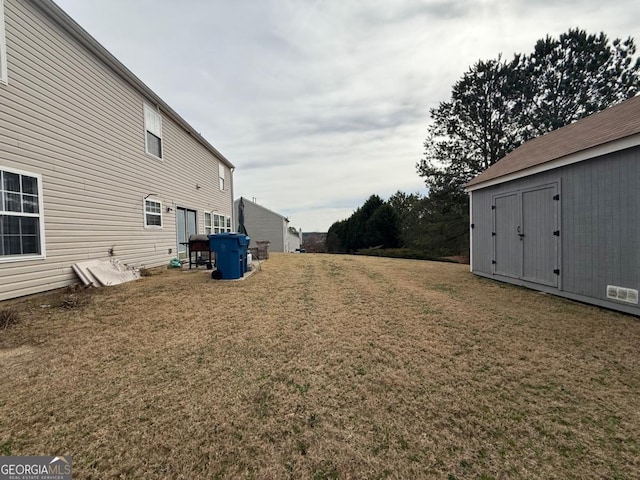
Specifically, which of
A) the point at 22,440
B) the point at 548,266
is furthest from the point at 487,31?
the point at 22,440

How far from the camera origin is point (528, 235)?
618cm

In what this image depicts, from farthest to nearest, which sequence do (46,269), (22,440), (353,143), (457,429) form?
(353,143) < (46,269) < (457,429) < (22,440)

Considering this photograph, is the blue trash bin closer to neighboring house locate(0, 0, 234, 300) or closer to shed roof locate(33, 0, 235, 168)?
neighboring house locate(0, 0, 234, 300)

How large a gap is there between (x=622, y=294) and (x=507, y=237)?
2.62 meters

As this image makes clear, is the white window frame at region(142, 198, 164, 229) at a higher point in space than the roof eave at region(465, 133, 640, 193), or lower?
lower

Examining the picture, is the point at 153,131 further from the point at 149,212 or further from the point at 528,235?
the point at 528,235

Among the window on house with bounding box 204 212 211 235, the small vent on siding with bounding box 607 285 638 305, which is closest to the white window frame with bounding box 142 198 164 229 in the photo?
the window on house with bounding box 204 212 211 235

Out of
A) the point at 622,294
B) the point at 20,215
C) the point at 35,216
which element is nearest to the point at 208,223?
the point at 35,216

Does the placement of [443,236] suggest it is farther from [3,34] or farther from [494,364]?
[3,34]

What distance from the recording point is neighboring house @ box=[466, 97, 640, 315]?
4.32 m

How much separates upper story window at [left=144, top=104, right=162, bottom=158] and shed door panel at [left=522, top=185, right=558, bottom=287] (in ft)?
33.8

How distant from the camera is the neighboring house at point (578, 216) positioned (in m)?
4.32

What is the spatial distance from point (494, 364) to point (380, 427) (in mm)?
1496

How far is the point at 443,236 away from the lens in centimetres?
1920
